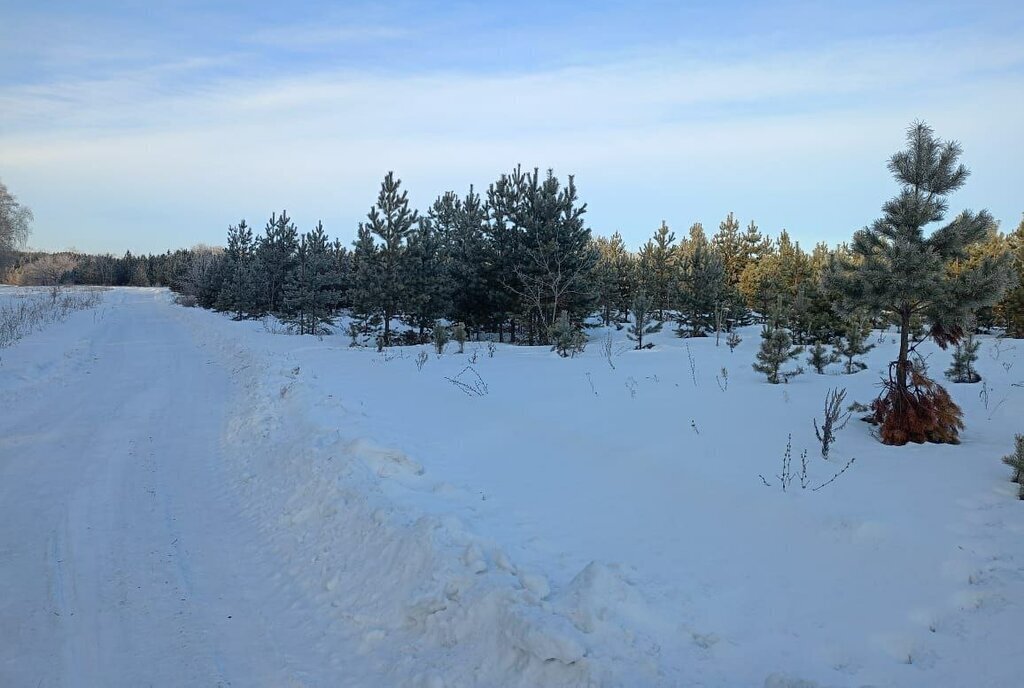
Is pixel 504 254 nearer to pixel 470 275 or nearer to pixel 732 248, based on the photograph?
pixel 470 275

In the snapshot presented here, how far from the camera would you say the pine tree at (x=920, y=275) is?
6.48m

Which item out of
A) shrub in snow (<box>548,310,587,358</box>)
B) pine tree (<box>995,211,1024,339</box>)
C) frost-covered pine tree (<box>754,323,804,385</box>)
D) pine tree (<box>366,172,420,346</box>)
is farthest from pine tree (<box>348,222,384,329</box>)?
pine tree (<box>995,211,1024,339</box>)

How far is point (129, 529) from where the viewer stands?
5621mm

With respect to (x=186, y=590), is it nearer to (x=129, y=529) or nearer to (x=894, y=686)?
(x=129, y=529)

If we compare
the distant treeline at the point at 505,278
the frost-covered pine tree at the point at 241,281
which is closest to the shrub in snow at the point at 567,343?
the distant treeline at the point at 505,278

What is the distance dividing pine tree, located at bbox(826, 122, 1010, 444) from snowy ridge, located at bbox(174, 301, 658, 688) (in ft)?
14.6

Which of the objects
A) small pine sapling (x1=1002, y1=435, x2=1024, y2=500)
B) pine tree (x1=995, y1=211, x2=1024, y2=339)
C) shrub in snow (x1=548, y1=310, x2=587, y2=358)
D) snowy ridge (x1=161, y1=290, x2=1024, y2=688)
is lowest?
snowy ridge (x1=161, y1=290, x2=1024, y2=688)

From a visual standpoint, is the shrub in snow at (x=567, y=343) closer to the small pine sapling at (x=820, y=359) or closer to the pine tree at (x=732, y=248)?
the small pine sapling at (x=820, y=359)

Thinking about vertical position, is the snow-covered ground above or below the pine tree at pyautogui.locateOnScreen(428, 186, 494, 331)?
below

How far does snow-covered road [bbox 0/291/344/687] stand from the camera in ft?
12.5

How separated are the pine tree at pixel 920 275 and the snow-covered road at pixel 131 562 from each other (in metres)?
6.58

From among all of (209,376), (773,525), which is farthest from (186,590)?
(209,376)

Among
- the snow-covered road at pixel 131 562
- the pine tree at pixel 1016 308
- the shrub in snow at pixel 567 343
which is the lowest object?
the snow-covered road at pixel 131 562

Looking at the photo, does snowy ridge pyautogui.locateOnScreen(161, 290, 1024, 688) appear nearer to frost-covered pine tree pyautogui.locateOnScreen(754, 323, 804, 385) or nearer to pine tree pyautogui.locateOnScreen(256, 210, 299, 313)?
frost-covered pine tree pyautogui.locateOnScreen(754, 323, 804, 385)
